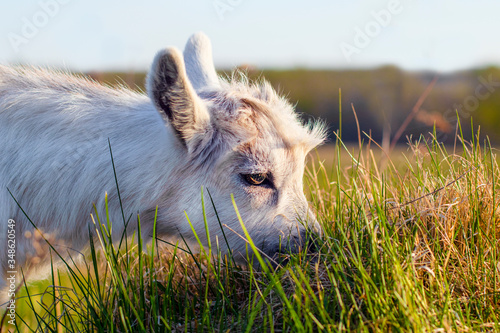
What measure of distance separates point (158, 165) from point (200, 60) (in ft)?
3.67

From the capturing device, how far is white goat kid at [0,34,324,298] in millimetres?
2881

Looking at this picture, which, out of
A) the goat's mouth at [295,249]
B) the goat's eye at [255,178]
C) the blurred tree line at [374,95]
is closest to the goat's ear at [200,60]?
the goat's eye at [255,178]

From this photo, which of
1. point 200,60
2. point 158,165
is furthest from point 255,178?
point 200,60

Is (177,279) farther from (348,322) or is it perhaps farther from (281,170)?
(348,322)

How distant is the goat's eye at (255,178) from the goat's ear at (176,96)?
1.29ft

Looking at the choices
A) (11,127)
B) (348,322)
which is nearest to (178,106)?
(11,127)

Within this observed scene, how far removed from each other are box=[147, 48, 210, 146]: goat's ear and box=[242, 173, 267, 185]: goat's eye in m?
0.39

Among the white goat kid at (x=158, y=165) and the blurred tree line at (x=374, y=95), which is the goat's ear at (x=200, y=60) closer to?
the white goat kid at (x=158, y=165)

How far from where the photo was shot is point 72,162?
2973 mm

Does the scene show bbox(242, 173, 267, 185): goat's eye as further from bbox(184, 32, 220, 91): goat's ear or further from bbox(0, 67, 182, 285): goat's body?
bbox(184, 32, 220, 91): goat's ear

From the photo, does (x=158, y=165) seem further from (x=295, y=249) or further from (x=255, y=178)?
(x=295, y=249)

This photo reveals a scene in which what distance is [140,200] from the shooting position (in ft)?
9.61

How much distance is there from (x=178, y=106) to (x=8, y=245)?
4.71 feet

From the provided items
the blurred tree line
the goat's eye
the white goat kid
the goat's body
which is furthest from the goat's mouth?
the blurred tree line
